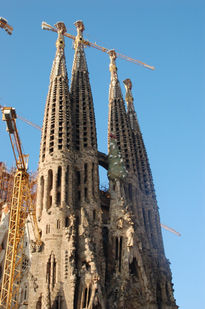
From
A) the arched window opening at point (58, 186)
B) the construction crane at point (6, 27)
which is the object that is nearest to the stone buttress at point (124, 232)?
the arched window opening at point (58, 186)

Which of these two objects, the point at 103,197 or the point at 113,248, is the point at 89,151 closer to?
the point at 103,197

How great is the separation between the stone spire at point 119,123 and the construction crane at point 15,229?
14034mm

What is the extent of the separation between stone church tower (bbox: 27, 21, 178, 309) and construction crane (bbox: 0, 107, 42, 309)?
53.1 inches

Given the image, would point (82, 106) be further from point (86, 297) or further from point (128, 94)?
point (86, 297)

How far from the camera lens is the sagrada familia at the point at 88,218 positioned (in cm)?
3319

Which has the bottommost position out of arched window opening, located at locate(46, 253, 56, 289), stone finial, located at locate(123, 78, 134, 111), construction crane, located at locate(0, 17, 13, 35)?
arched window opening, located at locate(46, 253, 56, 289)

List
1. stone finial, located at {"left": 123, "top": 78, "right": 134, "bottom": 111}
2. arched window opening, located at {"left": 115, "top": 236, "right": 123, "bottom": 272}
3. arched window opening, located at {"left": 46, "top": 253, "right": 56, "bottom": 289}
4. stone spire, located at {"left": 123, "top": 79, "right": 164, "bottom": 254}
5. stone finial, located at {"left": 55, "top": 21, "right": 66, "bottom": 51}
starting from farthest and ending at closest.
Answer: stone finial, located at {"left": 123, "top": 78, "right": 134, "bottom": 111} < stone finial, located at {"left": 55, "top": 21, "right": 66, "bottom": 51} < stone spire, located at {"left": 123, "top": 79, "right": 164, "bottom": 254} < arched window opening, located at {"left": 115, "top": 236, "right": 123, "bottom": 272} < arched window opening, located at {"left": 46, "top": 253, "right": 56, "bottom": 289}

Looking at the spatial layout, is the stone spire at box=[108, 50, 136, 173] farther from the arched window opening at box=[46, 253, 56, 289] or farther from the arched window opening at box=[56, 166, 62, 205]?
the arched window opening at box=[46, 253, 56, 289]

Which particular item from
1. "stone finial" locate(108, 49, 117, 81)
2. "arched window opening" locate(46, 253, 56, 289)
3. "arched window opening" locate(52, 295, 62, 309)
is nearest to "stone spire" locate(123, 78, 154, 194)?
"stone finial" locate(108, 49, 117, 81)

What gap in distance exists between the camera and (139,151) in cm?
5253

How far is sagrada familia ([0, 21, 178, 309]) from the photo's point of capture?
33.2m

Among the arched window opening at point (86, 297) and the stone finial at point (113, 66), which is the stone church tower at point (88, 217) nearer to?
the arched window opening at point (86, 297)

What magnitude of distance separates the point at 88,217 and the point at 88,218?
0.39 feet

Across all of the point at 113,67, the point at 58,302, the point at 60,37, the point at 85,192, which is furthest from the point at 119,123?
the point at 58,302
